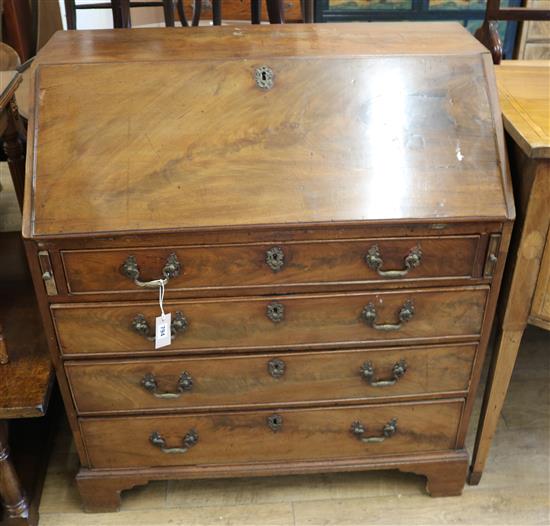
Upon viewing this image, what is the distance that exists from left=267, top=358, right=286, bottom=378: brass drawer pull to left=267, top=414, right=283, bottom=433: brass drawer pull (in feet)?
0.42

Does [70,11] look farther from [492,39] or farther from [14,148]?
[492,39]

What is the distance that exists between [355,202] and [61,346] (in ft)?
2.23

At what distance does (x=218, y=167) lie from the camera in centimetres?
120

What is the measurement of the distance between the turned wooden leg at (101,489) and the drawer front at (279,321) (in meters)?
0.39

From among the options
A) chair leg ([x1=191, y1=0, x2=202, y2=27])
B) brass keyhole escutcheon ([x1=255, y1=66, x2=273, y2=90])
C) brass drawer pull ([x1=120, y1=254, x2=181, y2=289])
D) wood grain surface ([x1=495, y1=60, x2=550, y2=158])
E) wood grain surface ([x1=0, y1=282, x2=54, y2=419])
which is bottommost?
wood grain surface ([x1=0, y1=282, x2=54, y2=419])

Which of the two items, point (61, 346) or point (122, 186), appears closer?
point (122, 186)

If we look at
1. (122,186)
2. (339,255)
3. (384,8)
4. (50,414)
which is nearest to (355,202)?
(339,255)

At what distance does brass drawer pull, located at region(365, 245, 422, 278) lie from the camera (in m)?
1.23

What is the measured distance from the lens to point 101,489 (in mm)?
1544

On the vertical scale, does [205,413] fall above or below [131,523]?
above

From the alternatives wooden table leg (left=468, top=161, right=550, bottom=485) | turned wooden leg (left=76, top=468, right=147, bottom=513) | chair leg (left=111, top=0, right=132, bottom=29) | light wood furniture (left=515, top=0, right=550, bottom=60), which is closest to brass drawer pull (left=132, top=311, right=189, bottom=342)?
turned wooden leg (left=76, top=468, right=147, bottom=513)

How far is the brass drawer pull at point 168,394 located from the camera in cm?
138

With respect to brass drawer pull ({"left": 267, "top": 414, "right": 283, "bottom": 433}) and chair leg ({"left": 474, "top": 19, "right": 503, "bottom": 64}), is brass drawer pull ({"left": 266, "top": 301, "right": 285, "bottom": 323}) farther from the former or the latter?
chair leg ({"left": 474, "top": 19, "right": 503, "bottom": 64})

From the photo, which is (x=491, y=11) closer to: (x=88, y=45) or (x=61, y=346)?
(x=88, y=45)
